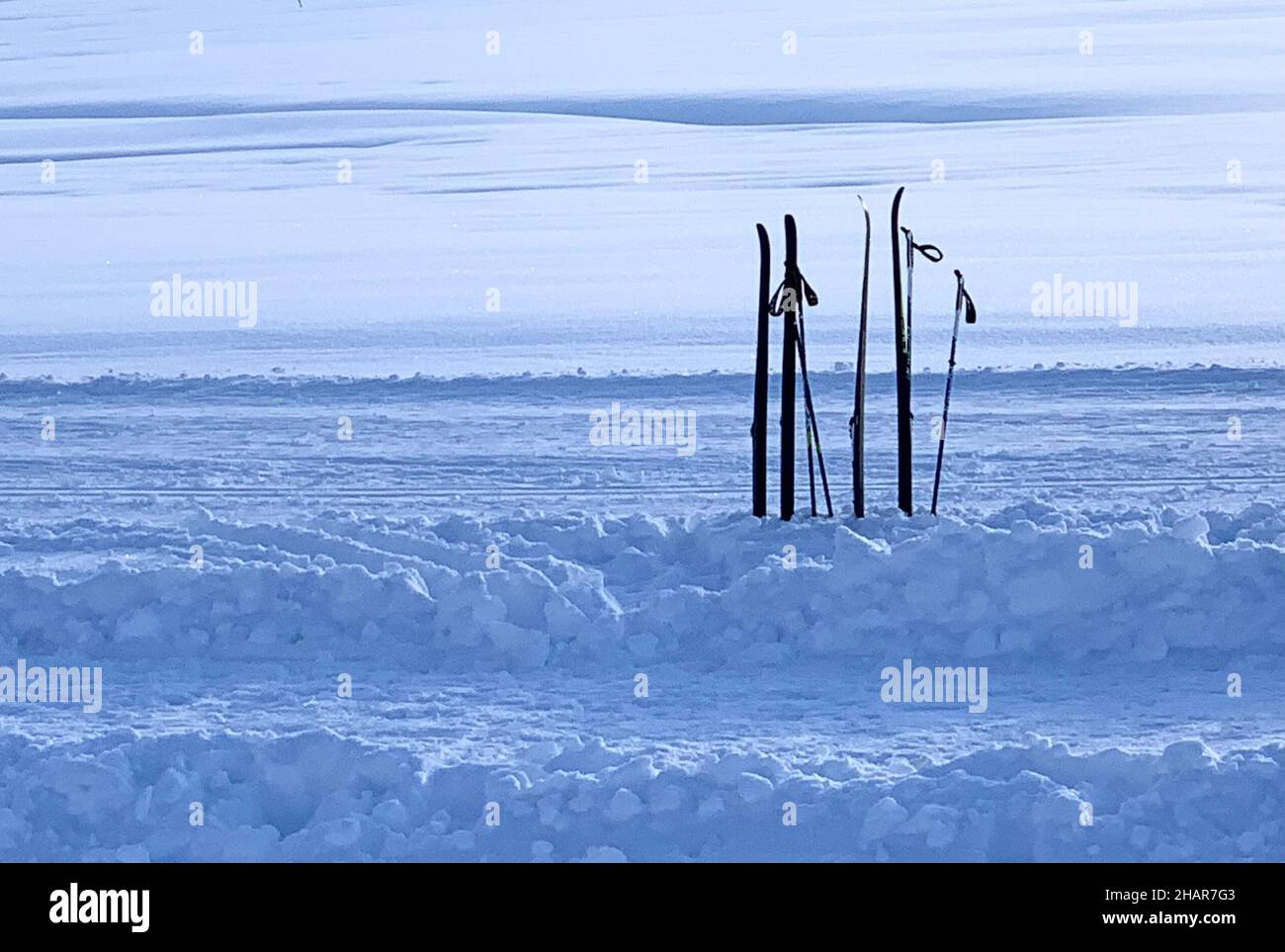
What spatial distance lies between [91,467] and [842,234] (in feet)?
39.9

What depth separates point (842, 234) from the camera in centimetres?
2073

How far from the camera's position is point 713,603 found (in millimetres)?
6723

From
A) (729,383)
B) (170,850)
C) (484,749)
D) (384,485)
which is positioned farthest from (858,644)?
(729,383)

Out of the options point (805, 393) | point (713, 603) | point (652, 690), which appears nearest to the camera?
point (652, 690)

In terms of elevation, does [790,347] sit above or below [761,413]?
above
